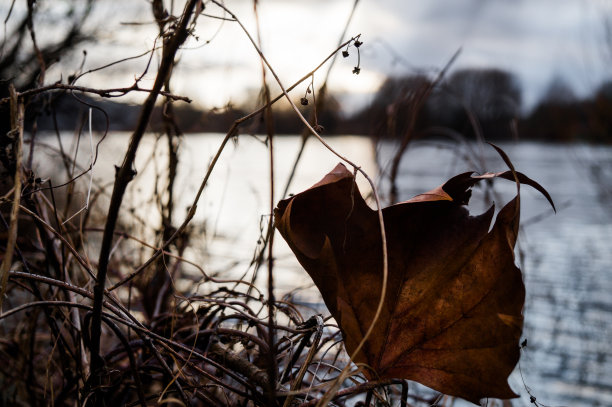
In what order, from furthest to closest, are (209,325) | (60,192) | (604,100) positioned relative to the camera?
(604,100) < (60,192) < (209,325)

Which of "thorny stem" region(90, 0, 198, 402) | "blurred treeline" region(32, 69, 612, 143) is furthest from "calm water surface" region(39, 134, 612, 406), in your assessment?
"thorny stem" region(90, 0, 198, 402)

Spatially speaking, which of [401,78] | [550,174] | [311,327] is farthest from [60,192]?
[550,174]

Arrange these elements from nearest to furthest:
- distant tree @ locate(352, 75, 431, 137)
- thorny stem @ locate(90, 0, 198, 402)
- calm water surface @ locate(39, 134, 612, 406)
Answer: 1. thorny stem @ locate(90, 0, 198, 402)
2. distant tree @ locate(352, 75, 431, 137)
3. calm water surface @ locate(39, 134, 612, 406)

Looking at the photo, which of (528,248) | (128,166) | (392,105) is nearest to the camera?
(128,166)

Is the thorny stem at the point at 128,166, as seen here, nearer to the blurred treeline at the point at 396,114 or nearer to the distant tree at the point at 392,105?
the blurred treeline at the point at 396,114

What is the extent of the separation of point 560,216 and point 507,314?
1409cm

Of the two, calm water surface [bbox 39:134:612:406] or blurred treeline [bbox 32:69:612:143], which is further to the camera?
calm water surface [bbox 39:134:612:406]

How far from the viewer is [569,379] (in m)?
3.96

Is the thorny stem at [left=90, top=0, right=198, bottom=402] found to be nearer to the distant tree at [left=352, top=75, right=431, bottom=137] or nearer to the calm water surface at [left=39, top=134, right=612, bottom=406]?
the calm water surface at [left=39, top=134, right=612, bottom=406]

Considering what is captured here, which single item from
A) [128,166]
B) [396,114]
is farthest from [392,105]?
[128,166]

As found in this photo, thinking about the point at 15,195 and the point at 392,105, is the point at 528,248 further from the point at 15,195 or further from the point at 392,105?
the point at 15,195

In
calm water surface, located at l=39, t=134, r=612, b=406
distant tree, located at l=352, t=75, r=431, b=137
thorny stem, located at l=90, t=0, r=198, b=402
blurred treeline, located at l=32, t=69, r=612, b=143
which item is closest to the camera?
thorny stem, located at l=90, t=0, r=198, b=402

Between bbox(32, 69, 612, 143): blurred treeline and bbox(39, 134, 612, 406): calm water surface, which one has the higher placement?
bbox(32, 69, 612, 143): blurred treeline

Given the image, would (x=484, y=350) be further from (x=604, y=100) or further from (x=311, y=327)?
(x=604, y=100)
